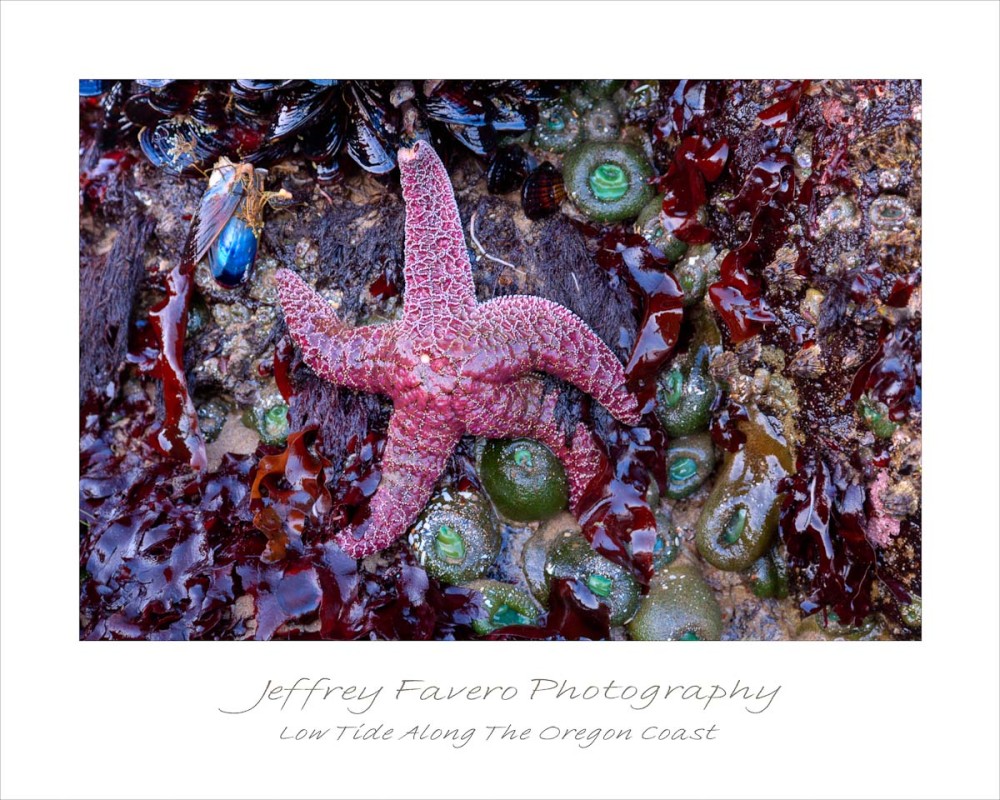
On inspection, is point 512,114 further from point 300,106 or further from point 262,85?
point 262,85

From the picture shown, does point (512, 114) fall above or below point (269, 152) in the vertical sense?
above

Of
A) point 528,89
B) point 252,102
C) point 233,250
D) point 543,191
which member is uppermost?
point 528,89

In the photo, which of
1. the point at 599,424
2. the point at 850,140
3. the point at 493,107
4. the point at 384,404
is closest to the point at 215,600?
the point at 384,404

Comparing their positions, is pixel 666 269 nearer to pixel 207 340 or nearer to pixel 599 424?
pixel 599 424

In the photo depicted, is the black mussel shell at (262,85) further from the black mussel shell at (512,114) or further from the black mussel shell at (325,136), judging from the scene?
the black mussel shell at (512,114)

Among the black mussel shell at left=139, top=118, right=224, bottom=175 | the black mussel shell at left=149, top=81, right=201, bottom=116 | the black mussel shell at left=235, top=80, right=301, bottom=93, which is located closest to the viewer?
the black mussel shell at left=235, top=80, right=301, bottom=93

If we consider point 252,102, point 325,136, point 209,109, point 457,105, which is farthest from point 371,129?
point 209,109

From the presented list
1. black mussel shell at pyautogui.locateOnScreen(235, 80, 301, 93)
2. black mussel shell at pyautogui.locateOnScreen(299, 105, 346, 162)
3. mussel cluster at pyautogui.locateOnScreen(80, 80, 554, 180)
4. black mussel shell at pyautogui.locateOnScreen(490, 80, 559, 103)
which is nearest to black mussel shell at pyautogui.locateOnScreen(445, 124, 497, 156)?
mussel cluster at pyautogui.locateOnScreen(80, 80, 554, 180)

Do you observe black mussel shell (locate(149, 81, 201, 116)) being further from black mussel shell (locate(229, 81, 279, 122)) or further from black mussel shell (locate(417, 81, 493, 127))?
black mussel shell (locate(417, 81, 493, 127))
